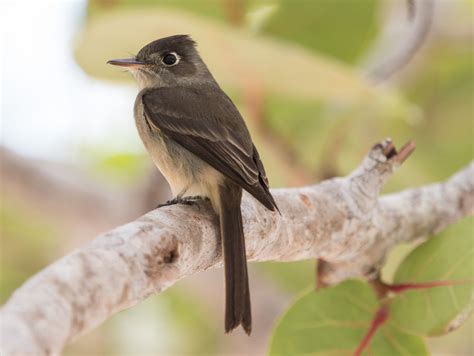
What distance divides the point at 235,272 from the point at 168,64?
108cm

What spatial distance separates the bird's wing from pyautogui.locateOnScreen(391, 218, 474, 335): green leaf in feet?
1.53

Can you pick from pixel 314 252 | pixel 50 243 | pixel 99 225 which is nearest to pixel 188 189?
pixel 314 252

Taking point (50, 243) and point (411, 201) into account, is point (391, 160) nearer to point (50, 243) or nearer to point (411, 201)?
point (411, 201)

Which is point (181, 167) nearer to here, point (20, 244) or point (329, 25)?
point (329, 25)

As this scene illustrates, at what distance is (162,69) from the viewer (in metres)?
2.71

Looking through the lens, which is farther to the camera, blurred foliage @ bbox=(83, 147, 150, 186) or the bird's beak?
blurred foliage @ bbox=(83, 147, 150, 186)

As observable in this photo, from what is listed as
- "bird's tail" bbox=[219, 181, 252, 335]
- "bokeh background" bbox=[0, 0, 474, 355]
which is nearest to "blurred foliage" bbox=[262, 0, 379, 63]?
"bokeh background" bbox=[0, 0, 474, 355]

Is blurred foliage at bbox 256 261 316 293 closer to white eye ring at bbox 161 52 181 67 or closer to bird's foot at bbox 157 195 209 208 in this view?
white eye ring at bbox 161 52 181 67

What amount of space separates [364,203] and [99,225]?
172 cm

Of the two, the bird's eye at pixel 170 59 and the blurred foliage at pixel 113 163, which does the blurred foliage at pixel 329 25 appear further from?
the blurred foliage at pixel 113 163

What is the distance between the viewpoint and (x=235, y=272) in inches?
72.8

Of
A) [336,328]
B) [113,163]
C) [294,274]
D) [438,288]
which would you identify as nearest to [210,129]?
[336,328]

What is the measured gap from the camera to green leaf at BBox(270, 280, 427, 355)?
2.10m

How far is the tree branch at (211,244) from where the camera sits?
114 centimetres
